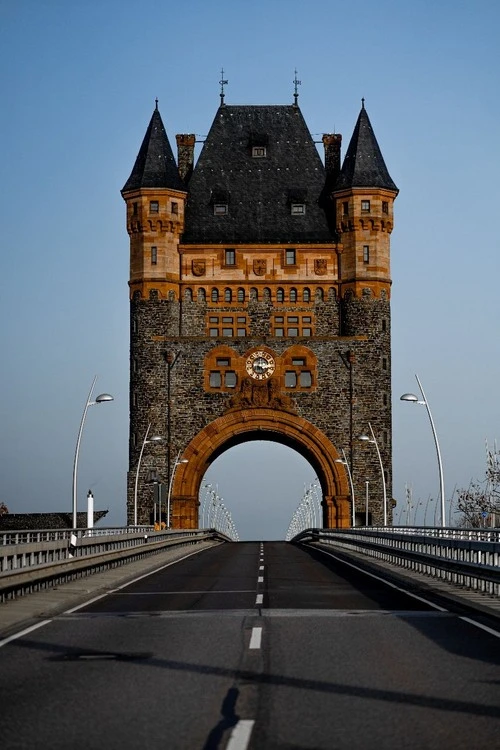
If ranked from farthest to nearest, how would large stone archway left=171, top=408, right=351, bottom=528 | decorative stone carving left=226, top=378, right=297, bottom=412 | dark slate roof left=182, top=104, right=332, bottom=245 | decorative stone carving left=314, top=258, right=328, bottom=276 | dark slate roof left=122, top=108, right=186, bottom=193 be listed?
dark slate roof left=182, top=104, right=332, bottom=245
decorative stone carving left=314, top=258, right=328, bottom=276
dark slate roof left=122, top=108, right=186, bottom=193
decorative stone carving left=226, top=378, right=297, bottom=412
large stone archway left=171, top=408, right=351, bottom=528

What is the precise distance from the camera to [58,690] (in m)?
11.7

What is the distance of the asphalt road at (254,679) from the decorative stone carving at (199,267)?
2864 inches

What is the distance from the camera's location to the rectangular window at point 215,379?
92812 millimetres

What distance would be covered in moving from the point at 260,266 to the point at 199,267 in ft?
15.2

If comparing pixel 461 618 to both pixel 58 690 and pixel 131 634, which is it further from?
pixel 58 690

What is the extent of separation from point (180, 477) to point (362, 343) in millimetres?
16465

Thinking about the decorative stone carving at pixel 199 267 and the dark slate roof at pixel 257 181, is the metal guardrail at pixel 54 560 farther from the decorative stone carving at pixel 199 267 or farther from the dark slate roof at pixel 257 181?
the dark slate roof at pixel 257 181

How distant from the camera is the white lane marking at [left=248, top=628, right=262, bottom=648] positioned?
604 inches

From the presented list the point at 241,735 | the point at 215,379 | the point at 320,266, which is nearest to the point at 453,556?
the point at 241,735

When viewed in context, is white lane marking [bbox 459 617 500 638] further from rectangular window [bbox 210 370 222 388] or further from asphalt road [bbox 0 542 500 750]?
rectangular window [bbox 210 370 222 388]

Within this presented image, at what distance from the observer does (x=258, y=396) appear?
92.4m

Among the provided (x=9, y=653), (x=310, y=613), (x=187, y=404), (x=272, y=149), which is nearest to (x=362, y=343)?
(x=187, y=404)

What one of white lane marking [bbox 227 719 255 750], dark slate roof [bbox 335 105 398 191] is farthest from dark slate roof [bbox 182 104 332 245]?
white lane marking [bbox 227 719 255 750]

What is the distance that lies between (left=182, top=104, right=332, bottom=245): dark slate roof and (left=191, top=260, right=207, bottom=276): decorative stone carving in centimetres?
167
